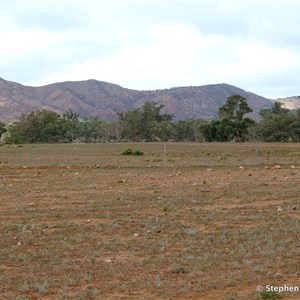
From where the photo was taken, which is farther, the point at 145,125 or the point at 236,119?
the point at 145,125

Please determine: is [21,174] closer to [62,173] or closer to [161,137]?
[62,173]

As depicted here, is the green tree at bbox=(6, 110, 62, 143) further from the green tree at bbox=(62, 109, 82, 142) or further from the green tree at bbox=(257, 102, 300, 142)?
the green tree at bbox=(257, 102, 300, 142)

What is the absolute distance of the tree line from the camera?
295 feet

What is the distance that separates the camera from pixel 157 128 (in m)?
105

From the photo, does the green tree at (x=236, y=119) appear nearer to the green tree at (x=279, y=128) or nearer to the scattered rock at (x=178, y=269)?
the green tree at (x=279, y=128)

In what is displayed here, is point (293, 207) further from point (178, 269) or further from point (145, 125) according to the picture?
point (145, 125)

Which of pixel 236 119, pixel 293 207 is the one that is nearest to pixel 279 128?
pixel 236 119

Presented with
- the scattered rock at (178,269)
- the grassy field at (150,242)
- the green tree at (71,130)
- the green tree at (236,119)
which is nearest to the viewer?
the grassy field at (150,242)

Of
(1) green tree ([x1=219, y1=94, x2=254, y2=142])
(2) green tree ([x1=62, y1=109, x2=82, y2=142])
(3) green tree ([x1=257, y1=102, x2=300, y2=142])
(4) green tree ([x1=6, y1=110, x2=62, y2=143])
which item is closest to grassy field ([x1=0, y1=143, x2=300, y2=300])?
(3) green tree ([x1=257, y1=102, x2=300, y2=142])

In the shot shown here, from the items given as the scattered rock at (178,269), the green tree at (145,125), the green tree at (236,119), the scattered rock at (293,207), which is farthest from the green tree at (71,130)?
the scattered rock at (178,269)

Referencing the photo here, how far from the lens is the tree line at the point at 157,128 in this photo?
90.1 meters

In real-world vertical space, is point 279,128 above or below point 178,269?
above

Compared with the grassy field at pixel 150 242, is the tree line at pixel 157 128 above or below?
above

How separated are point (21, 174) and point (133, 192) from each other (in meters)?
11.5
